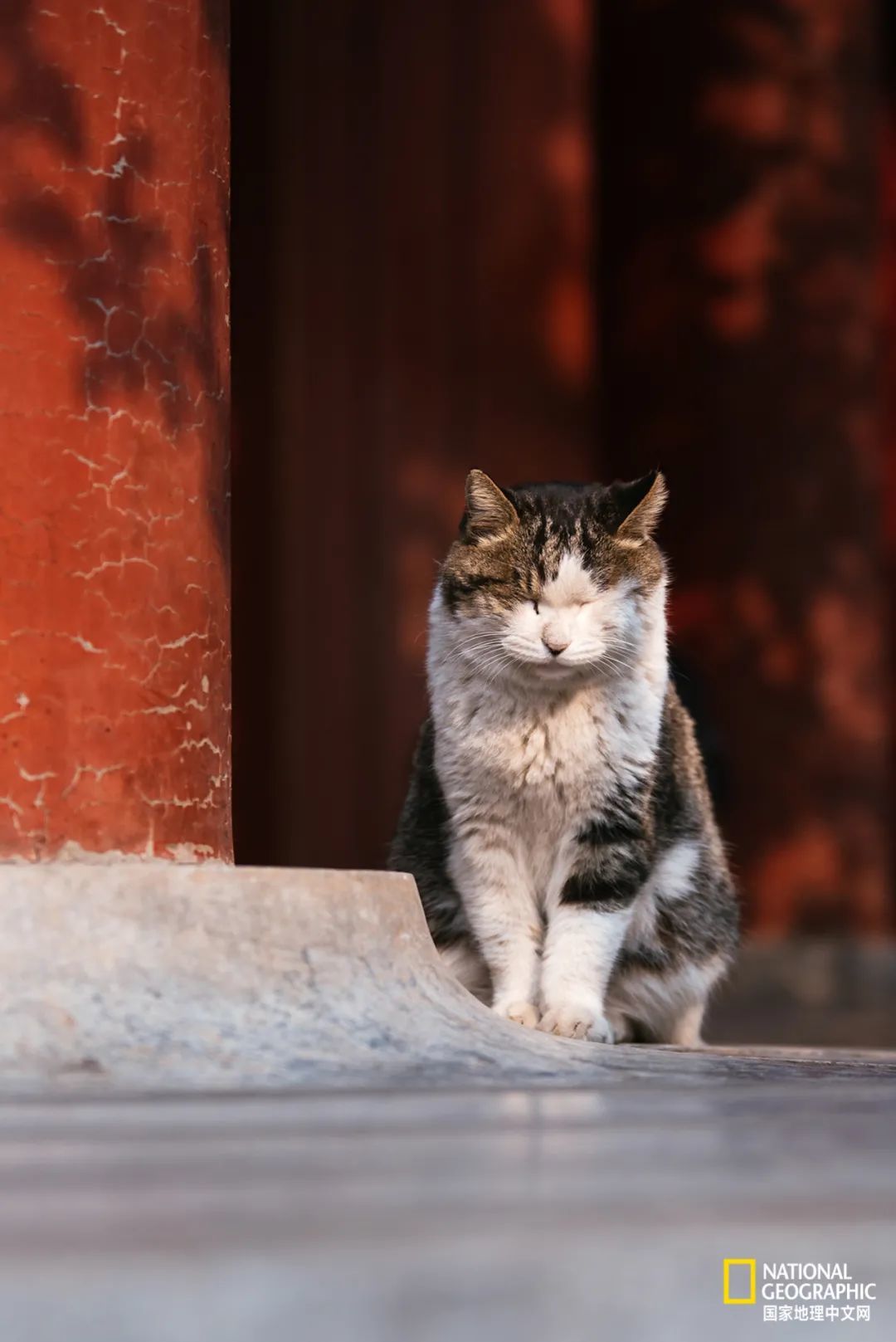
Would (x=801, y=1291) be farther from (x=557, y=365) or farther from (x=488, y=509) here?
(x=557, y=365)

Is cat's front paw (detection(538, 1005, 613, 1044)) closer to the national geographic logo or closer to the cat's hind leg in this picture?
the cat's hind leg

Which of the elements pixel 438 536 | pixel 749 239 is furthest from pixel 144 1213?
pixel 749 239

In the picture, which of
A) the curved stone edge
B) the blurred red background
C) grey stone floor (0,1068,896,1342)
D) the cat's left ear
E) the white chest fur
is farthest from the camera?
the blurred red background

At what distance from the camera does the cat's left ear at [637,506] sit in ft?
9.62

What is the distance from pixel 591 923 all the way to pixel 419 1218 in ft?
5.14

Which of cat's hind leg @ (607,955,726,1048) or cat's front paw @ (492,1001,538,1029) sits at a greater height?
cat's front paw @ (492,1001,538,1029)

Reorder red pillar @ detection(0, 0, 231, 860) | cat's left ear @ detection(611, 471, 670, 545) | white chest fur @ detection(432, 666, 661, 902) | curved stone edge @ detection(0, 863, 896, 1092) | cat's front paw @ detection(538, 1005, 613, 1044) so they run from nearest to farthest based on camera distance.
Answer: curved stone edge @ detection(0, 863, 896, 1092) → red pillar @ detection(0, 0, 231, 860) → cat's front paw @ detection(538, 1005, 613, 1044) → white chest fur @ detection(432, 666, 661, 902) → cat's left ear @ detection(611, 471, 670, 545)

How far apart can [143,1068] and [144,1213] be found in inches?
27.3

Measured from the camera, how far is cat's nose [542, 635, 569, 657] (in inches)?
107

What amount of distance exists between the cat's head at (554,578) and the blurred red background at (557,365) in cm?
311

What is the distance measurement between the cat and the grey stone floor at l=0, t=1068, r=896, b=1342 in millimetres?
1027

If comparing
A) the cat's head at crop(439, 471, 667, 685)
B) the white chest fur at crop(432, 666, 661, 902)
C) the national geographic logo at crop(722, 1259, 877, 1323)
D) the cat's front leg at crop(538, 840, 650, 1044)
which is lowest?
the cat's front leg at crop(538, 840, 650, 1044)

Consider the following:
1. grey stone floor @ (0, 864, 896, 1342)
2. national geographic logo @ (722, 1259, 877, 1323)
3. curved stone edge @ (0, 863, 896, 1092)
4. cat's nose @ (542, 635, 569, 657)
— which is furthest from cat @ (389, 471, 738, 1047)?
national geographic logo @ (722, 1259, 877, 1323)

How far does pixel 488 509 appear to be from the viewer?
9.73 ft
